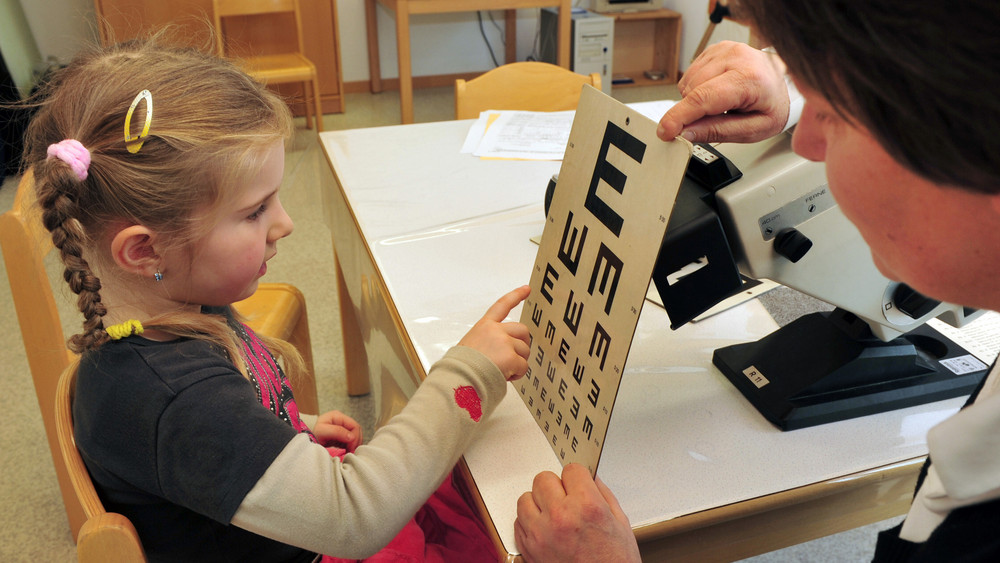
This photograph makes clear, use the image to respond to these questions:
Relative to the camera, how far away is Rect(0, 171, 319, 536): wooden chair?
1079 millimetres

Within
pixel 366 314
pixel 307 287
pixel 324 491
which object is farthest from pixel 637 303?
pixel 307 287

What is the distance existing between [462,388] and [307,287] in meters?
1.85

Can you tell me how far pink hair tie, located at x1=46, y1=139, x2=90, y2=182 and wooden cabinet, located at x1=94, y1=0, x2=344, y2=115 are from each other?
287cm

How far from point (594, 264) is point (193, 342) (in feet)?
1.45

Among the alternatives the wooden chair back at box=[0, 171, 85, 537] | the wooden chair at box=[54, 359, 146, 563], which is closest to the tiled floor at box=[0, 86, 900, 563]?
the wooden chair back at box=[0, 171, 85, 537]

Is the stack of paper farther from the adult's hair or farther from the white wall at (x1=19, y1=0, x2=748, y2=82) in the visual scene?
the white wall at (x1=19, y1=0, x2=748, y2=82)

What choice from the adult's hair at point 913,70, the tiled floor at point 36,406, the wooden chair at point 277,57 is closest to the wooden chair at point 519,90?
the tiled floor at point 36,406

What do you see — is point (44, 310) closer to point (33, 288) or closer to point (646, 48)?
point (33, 288)

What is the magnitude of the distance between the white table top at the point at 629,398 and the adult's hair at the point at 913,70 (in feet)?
1.36

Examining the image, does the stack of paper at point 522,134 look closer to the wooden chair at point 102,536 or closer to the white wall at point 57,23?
the wooden chair at point 102,536

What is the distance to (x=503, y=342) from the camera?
0.84 meters

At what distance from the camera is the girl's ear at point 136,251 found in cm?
78

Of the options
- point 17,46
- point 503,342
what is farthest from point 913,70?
point 17,46

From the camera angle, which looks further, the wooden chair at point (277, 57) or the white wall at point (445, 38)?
the white wall at point (445, 38)
